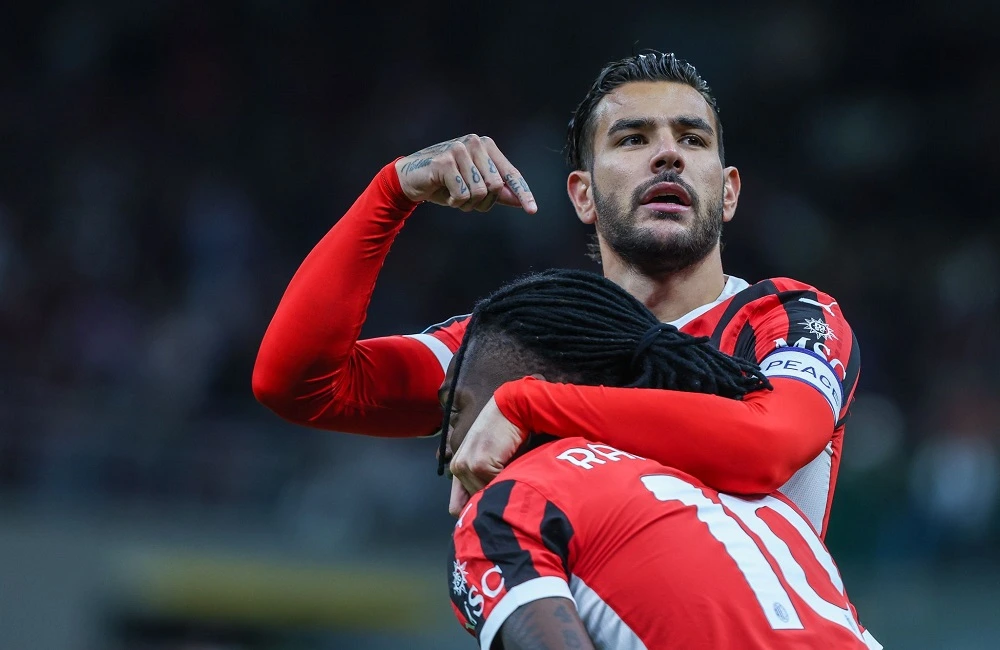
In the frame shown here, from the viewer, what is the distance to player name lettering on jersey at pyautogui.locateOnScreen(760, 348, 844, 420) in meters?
2.56

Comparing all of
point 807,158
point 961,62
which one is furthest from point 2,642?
point 961,62

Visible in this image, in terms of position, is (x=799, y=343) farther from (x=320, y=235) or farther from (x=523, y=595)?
(x=320, y=235)

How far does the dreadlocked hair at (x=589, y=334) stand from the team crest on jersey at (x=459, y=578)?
47 centimetres

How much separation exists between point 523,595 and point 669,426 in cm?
53

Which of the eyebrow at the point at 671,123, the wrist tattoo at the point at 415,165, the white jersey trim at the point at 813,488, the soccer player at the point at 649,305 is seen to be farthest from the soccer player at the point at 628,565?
the eyebrow at the point at 671,123

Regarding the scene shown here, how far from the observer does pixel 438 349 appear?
325 cm

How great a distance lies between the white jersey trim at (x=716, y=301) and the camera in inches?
121

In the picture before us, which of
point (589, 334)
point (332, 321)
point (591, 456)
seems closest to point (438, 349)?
point (332, 321)

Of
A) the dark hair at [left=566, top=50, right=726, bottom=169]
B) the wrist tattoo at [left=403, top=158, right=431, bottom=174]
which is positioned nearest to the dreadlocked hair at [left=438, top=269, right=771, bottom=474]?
the wrist tattoo at [left=403, top=158, right=431, bottom=174]

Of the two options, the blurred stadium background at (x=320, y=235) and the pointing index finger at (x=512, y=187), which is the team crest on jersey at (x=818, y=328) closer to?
the pointing index finger at (x=512, y=187)

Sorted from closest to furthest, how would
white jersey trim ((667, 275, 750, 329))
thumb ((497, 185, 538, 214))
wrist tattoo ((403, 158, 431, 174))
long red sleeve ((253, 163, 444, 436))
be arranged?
thumb ((497, 185, 538, 214)), wrist tattoo ((403, 158, 431, 174)), long red sleeve ((253, 163, 444, 436)), white jersey trim ((667, 275, 750, 329))

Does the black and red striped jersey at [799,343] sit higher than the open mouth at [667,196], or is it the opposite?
the open mouth at [667,196]

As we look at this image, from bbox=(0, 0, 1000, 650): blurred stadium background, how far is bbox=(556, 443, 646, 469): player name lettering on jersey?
14.9ft

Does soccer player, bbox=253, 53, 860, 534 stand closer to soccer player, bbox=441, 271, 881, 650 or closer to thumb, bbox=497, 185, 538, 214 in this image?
thumb, bbox=497, 185, 538, 214
